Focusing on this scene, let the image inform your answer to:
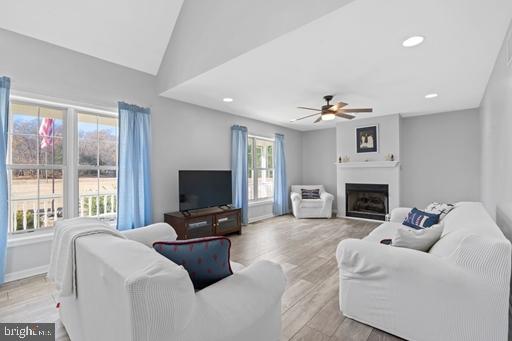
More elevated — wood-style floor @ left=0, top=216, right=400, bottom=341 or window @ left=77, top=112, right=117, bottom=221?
window @ left=77, top=112, right=117, bottom=221

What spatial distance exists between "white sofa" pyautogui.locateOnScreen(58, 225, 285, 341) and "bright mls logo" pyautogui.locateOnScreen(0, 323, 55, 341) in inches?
19.4

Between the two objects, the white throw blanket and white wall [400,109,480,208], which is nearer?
the white throw blanket

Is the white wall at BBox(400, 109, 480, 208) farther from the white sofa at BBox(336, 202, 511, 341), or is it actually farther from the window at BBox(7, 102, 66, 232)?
the window at BBox(7, 102, 66, 232)

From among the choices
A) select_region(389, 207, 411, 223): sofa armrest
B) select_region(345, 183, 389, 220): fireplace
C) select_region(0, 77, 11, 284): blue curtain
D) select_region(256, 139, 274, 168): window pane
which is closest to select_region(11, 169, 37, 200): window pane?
select_region(0, 77, 11, 284): blue curtain

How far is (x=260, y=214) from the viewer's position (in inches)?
240

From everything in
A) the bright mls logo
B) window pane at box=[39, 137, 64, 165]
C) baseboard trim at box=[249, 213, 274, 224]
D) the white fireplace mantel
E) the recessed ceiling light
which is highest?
the recessed ceiling light

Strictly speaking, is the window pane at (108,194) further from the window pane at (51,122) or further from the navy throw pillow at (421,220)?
the navy throw pillow at (421,220)

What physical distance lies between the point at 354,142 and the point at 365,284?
489 cm

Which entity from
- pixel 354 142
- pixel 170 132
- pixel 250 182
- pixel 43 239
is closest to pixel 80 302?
pixel 43 239

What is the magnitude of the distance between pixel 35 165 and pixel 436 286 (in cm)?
430

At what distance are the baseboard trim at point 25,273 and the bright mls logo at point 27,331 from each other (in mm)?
1174

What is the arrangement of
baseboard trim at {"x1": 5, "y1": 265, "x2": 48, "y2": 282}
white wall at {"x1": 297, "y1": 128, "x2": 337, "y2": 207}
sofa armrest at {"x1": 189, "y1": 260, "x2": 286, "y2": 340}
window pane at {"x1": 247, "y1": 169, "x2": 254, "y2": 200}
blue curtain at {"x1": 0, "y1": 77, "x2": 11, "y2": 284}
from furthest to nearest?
white wall at {"x1": 297, "y1": 128, "x2": 337, "y2": 207} < window pane at {"x1": 247, "y1": 169, "x2": 254, "y2": 200} < baseboard trim at {"x1": 5, "y1": 265, "x2": 48, "y2": 282} < blue curtain at {"x1": 0, "y1": 77, "x2": 11, "y2": 284} < sofa armrest at {"x1": 189, "y1": 260, "x2": 286, "y2": 340}

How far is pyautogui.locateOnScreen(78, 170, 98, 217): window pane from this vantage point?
341 centimetres

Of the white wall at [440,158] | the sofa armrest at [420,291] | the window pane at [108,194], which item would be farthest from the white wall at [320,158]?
the window pane at [108,194]
